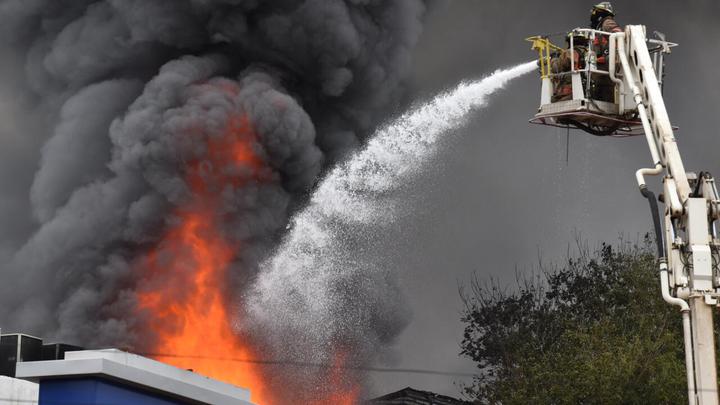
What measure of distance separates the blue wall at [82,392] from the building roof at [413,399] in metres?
25.7

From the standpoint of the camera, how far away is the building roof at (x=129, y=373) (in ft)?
65.0

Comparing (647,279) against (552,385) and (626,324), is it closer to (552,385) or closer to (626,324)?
(626,324)

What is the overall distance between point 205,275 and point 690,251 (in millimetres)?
23885

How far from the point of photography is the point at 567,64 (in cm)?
2342

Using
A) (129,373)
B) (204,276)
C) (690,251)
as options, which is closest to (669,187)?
(690,251)

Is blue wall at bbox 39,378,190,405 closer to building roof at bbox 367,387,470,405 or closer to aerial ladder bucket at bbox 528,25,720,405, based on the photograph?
aerial ladder bucket at bbox 528,25,720,405

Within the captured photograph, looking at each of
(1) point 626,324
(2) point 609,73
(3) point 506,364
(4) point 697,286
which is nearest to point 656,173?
(4) point 697,286

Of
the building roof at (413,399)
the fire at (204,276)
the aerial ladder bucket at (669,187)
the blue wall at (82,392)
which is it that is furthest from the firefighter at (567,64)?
the building roof at (413,399)

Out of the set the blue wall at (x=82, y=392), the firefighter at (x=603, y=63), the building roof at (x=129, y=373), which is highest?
the firefighter at (x=603, y=63)

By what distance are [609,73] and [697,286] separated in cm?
604

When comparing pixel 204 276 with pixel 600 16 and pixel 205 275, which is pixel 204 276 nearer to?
pixel 205 275

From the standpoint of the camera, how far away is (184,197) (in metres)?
39.5

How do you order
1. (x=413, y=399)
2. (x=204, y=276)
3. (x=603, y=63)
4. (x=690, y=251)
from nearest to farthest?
1. (x=690, y=251)
2. (x=603, y=63)
3. (x=204, y=276)
4. (x=413, y=399)

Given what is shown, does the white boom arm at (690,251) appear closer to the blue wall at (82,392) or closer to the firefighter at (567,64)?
the firefighter at (567,64)
